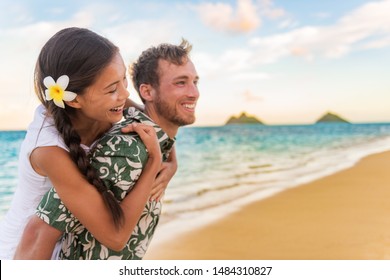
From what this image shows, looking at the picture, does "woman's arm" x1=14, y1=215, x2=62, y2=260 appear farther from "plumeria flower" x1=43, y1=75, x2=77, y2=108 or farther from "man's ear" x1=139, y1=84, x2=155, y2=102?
"man's ear" x1=139, y1=84, x2=155, y2=102

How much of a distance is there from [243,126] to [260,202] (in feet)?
47.4

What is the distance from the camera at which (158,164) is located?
173 cm

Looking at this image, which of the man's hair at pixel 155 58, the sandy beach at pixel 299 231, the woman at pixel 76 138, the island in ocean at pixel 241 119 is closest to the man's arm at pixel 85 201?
the woman at pixel 76 138

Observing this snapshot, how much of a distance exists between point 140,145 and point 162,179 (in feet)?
0.93

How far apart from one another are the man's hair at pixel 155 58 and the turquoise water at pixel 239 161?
150 inches

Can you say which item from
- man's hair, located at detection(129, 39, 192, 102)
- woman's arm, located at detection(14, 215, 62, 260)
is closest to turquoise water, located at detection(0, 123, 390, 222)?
man's hair, located at detection(129, 39, 192, 102)

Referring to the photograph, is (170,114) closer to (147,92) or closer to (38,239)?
(147,92)

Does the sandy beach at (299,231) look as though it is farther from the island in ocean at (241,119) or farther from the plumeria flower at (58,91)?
the island in ocean at (241,119)

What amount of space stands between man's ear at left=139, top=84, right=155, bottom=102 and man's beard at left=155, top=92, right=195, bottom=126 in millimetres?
43

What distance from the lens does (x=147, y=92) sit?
2186mm

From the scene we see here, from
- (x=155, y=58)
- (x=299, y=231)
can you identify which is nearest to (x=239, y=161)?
(x=299, y=231)

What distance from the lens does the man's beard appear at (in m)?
2.09

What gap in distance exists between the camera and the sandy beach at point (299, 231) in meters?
4.64
